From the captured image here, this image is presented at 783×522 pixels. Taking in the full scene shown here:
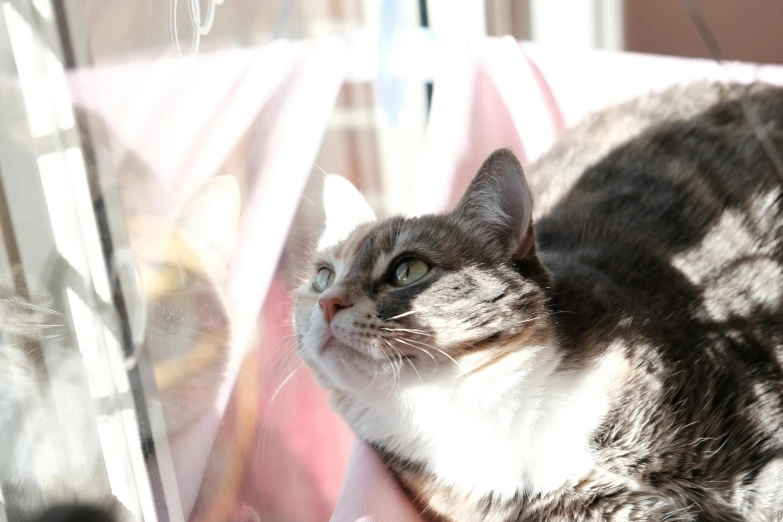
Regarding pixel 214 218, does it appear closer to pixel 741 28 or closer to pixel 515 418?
pixel 515 418

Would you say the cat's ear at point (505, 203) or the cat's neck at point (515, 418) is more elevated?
the cat's ear at point (505, 203)

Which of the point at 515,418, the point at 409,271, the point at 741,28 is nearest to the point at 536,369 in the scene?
the point at 515,418

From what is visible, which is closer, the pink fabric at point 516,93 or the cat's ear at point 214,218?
the cat's ear at point 214,218

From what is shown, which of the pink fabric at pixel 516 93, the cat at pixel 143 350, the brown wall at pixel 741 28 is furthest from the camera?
the brown wall at pixel 741 28

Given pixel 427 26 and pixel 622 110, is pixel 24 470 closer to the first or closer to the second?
pixel 622 110

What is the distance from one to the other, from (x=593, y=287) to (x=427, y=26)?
121cm

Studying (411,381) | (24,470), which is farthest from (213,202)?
(24,470)

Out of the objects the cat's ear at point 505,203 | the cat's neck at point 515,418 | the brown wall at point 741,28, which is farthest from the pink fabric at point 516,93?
the cat's neck at point 515,418

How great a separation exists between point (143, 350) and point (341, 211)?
49cm

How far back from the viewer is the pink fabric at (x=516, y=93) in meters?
1.45

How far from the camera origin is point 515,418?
0.88m

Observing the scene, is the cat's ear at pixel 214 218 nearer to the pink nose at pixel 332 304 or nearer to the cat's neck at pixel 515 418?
the pink nose at pixel 332 304

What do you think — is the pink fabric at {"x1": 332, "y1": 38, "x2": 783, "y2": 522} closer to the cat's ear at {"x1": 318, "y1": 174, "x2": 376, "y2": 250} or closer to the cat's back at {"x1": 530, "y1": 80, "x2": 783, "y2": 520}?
the cat's back at {"x1": 530, "y1": 80, "x2": 783, "y2": 520}

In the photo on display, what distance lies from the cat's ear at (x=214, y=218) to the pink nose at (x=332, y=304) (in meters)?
0.24
